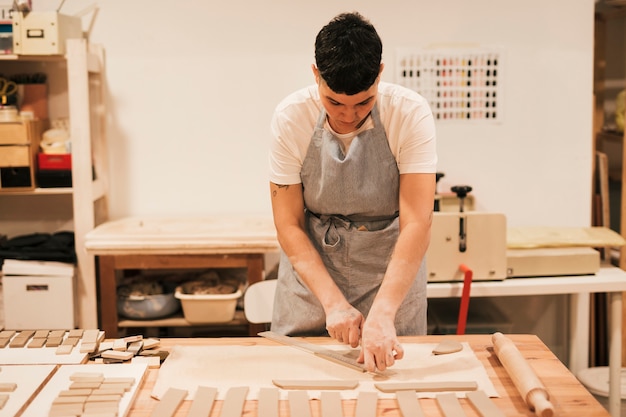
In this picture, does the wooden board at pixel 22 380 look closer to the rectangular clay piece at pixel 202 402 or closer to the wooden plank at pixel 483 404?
the rectangular clay piece at pixel 202 402

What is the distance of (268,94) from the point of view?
10.6ft

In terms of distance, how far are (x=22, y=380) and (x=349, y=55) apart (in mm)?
981

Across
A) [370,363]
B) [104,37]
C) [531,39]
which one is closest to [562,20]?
[531,39]

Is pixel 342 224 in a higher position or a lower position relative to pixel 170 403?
higher

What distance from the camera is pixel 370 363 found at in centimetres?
153

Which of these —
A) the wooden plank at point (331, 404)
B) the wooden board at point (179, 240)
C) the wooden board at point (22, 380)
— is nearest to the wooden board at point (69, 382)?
the wooden board at point (22, 380)

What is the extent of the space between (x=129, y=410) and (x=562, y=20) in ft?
8.72

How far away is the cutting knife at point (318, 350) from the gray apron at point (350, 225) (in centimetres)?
14

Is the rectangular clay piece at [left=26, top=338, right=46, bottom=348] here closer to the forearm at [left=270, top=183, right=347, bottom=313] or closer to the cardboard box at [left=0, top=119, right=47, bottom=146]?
the forearm at [left=270, top=183, right=347, bottom=313]

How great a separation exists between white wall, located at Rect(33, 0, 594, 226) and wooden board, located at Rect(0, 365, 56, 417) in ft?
5.73

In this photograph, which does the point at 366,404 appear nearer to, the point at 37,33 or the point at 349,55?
the point at 349,55

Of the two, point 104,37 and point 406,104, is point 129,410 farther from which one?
point 104,37

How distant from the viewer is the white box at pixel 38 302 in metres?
2.88

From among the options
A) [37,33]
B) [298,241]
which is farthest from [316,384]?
[37,33]
